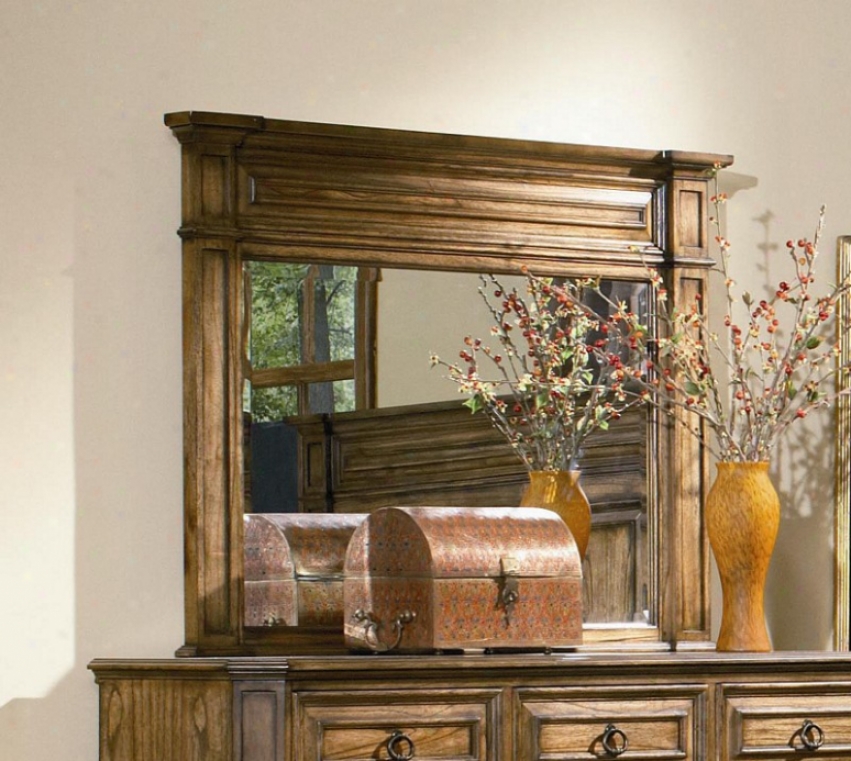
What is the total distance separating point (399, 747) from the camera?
118 inches

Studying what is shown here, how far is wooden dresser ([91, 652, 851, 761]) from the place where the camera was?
9.62 ft

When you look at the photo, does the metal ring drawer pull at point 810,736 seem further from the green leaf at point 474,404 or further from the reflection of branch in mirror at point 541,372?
the green leaf at point 474,404

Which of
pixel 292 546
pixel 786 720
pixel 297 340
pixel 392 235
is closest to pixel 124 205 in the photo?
pixel 297 340

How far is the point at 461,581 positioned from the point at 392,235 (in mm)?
852

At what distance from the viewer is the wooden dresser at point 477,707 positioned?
293cm

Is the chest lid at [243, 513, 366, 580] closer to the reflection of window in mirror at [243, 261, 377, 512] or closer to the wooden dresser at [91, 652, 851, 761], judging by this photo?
the reflection of window in mirror at [243, 261, 377, 512]

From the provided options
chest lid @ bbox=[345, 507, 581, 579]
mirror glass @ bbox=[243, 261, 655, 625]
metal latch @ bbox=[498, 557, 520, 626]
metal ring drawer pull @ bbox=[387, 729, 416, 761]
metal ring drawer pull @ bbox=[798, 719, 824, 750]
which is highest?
mirror glass @ bbox=[243, 261, 655, 625]

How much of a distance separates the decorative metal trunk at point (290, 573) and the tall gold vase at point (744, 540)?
87cm

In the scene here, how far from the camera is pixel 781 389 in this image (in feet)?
11.9

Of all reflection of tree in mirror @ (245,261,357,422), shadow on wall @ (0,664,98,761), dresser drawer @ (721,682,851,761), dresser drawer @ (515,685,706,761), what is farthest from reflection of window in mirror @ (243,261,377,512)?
dresser drawer @ (721,682,851,761)

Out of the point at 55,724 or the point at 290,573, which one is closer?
the point at 55,724

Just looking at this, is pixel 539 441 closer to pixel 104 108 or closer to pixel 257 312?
pixel 257 312

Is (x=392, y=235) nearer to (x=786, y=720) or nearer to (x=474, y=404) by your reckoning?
(x=474, y=404)

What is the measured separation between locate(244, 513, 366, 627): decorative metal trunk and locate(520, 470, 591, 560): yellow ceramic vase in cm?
46
